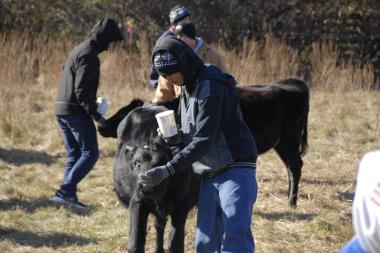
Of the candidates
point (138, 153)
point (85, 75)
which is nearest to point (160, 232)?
point (138, 153)

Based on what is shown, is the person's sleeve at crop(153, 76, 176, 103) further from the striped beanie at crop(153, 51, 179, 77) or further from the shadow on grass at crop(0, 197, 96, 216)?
the shadow on grass at crop(0, 197, 96, 216)

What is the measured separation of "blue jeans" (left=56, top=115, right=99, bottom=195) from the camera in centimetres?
626

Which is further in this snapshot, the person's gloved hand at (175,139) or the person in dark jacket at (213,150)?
the person's gloved hand at (175,139)

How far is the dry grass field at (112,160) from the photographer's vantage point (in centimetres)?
556

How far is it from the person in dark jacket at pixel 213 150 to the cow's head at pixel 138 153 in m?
0.41

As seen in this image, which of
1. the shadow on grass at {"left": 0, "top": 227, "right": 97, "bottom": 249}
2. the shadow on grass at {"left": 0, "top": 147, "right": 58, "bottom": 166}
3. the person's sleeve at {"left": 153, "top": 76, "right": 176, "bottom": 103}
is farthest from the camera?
the shadow on grass at {"left": 0, "top": 147, "right": 58, "bottom": 166}

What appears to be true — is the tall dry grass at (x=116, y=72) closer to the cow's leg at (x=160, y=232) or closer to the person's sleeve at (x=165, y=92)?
the person's sleeve at (x=165, y=92)

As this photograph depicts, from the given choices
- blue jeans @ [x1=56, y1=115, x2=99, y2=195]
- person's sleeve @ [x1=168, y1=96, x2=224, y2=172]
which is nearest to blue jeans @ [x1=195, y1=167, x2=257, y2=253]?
person's sleeve @ [x1=168, y1=96, x2=224, y2=172]

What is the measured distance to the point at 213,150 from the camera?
3617 mm

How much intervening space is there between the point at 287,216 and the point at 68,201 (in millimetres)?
2185

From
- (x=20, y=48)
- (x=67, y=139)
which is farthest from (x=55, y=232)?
(x=20, y=48)

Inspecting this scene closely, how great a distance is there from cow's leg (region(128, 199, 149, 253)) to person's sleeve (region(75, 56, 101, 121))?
6.29 ft

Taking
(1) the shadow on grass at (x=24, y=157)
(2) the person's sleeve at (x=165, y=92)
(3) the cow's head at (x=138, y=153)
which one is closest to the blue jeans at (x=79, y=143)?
(2) the person's sleeve at (x=165, y=92)

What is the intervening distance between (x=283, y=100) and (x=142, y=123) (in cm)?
253
